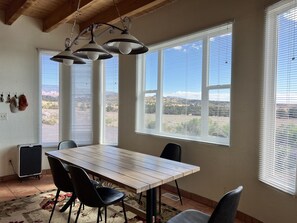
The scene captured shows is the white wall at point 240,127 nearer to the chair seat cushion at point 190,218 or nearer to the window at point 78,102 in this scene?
the chair seat cushion at point 190,218

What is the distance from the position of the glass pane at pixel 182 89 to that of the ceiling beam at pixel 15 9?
2.19 metres

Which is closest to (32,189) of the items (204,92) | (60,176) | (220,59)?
(60,176)

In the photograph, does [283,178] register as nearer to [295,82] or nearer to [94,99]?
[295,82]

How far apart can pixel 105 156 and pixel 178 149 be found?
100 centimetres

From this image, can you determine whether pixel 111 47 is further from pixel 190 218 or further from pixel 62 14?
pixel 62 14

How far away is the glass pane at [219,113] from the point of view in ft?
10.3

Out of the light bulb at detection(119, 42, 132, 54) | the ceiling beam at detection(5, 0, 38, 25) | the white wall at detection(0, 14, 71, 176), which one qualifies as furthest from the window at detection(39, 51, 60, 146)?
the light bulb at detection(119, 42, 132, 54)

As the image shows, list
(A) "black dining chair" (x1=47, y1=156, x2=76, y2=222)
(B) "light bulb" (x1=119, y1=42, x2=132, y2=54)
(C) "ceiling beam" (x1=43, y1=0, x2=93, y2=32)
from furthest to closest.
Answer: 1. (C) "ceiling beam" (x1=43, y1=0, x2=93, y2=32)
2. (A) "black dining chair" (x1=47, y1=156, x2=76, y2=222)
3. (B) "light bulb" (x1=119, y1=42, x2=132, y2=54)

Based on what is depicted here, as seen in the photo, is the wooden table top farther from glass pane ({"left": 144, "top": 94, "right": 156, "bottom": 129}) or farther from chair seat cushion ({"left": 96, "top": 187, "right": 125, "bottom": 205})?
glass pane ({"left": 144, "top": 94, "right": 156, "bottom": 129})

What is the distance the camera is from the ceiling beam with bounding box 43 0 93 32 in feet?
11.9

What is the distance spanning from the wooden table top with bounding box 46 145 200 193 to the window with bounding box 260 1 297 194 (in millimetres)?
873

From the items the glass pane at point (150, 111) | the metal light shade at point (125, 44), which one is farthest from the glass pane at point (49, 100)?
the metal light shade at point (125, 44)

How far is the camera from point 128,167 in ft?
7.70

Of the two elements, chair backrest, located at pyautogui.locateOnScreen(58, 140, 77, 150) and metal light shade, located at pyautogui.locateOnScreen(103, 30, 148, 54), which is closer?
metal light shade, located at pyautogui.locateOnScreen(103, 30, 148, 54)
